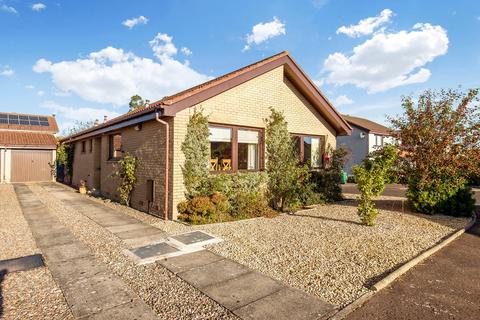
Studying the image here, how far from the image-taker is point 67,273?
4.64 m

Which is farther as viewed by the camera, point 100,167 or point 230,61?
point 230,61

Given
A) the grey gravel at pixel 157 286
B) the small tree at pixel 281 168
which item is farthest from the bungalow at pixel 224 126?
the grey gravel at pixel 157 286

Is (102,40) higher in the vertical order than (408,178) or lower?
higher

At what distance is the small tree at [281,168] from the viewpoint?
10.8 metres

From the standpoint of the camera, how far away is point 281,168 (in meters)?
11.0

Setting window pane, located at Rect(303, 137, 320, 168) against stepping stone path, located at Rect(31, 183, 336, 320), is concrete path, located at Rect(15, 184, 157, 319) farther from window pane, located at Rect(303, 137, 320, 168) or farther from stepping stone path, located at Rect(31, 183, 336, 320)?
window pane, located at Rect(303, 137, 320, 168)

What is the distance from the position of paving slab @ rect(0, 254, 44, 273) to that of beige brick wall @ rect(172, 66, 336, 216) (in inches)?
150

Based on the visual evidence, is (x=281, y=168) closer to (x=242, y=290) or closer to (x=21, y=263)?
(x=242, y=290)

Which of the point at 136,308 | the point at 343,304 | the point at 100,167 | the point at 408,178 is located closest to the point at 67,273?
the point at 136,308

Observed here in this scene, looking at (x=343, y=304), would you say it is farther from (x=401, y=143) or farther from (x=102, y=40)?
(x=102, y=40)

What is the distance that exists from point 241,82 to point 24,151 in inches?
870

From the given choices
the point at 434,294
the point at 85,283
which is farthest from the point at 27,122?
the point at 434,294

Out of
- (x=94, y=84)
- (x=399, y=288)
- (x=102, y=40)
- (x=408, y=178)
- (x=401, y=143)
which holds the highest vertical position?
(x=94, y=84)

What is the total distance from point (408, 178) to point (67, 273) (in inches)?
431
